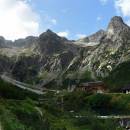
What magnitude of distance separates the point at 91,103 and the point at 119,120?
213 ft

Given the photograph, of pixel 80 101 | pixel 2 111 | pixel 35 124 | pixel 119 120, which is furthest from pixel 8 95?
pixel 35 124

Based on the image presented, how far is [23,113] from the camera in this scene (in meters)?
75.1

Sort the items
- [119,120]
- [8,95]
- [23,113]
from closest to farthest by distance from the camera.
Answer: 1. [23,113]
2. [119,120]
3. [8,95]

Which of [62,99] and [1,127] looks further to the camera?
[62,99]

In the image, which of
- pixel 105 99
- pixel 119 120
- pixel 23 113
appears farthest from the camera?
pixel 105 99

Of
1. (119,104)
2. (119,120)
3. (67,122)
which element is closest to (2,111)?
(67,122)

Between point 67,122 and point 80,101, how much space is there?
83940 mm

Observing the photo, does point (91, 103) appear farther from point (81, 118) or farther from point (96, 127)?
point (96, 127)

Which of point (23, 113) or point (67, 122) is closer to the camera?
point (23, 113)

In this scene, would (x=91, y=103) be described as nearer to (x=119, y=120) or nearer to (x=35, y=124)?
(x=119, y=120)

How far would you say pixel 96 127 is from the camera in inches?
3081

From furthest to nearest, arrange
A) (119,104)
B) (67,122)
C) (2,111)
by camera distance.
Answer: (119,104)
(67,122)
(2,111)

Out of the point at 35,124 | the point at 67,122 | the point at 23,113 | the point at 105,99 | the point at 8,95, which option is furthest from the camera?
the point at 105,99

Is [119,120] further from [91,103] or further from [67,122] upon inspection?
[91,103]
